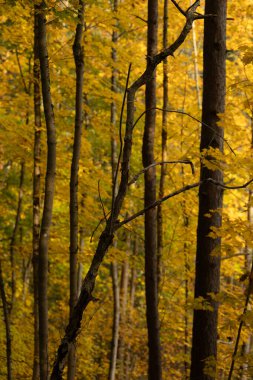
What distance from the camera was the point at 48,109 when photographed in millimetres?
4301

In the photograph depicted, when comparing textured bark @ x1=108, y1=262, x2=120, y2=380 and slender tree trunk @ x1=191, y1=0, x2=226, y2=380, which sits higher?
slender tree trunk @ x1=191, y1=0, x2=226, y2=380

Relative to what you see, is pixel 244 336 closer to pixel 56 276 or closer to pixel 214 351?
pixel 214 351

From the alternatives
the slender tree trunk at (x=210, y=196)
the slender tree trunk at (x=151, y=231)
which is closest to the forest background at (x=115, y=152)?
the slender tree trunk at (x=210, y=196)

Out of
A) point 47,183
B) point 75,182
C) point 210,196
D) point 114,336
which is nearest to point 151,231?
point 75,182

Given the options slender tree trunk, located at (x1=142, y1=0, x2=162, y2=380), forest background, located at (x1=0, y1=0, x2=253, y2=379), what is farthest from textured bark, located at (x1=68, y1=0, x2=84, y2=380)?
slender tree trunk, located at (x1=142, y1=0, x2=162, y2=380)

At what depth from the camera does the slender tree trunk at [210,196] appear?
3.93 m

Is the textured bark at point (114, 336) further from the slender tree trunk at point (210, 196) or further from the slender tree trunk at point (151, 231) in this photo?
the slender tree trunk at point (210, 196)

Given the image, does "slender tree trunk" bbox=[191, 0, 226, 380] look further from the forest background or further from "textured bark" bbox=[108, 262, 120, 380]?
"textured bark" bbox=[108, 262, 120, 380]

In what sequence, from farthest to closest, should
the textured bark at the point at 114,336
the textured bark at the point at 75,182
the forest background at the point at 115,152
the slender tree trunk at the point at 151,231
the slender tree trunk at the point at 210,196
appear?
the textured bark at the point at 114,336
the textured bark at the point at 75,182
the slender tree trunk at the point at 151,231
the forest background at the point at 115,152
the slender tree trunk at the point at 210,196

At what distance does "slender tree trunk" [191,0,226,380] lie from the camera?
12.9 feet

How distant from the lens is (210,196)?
3.99 metres

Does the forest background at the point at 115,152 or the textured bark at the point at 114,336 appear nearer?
the forest background at the point at 115,152

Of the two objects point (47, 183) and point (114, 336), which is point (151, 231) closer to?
point (47, 183)

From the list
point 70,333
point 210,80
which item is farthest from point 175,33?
point 70,333
